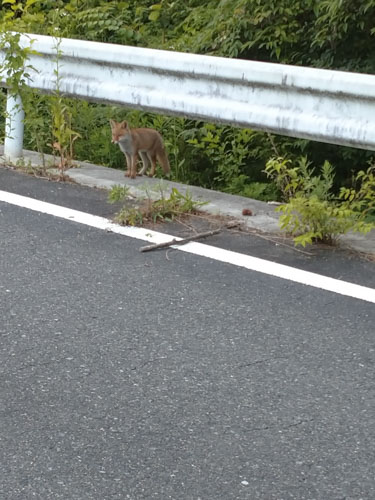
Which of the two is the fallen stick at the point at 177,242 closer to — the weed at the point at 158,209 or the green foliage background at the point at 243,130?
the weed at the point at 158,209

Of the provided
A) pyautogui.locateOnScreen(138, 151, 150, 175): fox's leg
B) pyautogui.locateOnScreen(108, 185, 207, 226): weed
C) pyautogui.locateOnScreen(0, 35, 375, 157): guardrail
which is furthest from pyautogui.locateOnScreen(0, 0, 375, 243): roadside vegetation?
pyautogui.locateOnScreen(108, 185, 207, 226): weed

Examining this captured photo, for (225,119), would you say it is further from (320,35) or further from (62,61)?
(320,35)

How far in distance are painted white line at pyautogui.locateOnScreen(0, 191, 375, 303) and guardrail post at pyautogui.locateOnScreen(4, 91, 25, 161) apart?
838 millimetres

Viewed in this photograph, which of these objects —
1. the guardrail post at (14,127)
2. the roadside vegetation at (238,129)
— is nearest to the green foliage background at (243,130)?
the roadside vegetation at (238,129)

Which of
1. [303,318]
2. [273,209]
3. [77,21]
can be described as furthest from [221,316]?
[77,21]

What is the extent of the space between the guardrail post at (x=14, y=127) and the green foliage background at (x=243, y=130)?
0.11 m

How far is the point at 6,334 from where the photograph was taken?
390 centimetres

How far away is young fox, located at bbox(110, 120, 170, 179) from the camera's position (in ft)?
22.1

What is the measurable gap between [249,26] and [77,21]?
291 centimetres

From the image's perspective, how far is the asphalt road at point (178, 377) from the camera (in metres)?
2.92

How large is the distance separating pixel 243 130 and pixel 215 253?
9.23 ft

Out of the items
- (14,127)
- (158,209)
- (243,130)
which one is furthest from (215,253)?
(243,130)

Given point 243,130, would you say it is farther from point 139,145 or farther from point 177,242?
point 177,242

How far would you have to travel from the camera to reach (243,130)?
7562 millimetres
